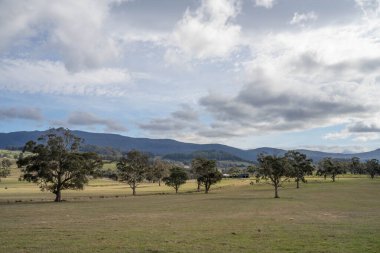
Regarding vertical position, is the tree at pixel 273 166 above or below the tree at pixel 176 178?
above

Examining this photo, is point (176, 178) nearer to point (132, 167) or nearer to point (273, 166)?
point (132, 167)

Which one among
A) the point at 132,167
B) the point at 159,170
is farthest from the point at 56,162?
the point at 159,170

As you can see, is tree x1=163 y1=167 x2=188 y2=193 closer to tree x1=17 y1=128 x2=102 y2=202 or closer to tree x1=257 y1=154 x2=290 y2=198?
tree x1=257 y1=154 x2=290 y2=198

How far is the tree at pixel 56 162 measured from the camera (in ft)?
252

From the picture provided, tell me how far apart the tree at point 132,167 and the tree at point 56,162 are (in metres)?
43.0

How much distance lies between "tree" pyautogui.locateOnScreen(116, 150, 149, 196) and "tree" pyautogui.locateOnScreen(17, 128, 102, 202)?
43.0 m

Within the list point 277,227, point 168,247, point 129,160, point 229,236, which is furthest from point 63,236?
point 129,160

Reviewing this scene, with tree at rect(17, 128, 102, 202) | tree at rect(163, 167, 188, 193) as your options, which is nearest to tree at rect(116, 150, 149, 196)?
tree at rect(163, 167, 188, 193)

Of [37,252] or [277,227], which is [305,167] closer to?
[277,227]

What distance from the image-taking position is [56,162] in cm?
7825

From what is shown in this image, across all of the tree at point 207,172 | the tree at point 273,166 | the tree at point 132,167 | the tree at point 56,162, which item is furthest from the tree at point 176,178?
the tree at point 56,162

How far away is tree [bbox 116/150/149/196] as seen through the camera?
124812 millimetres

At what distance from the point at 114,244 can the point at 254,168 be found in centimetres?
6805

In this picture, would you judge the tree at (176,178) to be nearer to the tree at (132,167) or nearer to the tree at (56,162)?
the tree at (132,167)
